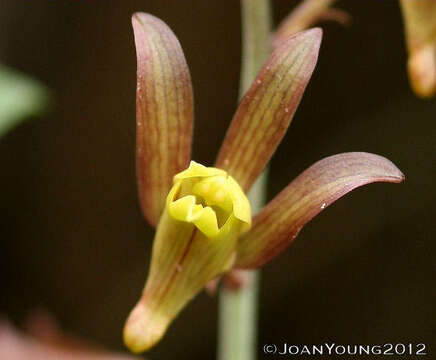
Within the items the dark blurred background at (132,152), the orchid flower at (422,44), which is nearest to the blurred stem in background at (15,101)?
the dark blurred background at (132,152)

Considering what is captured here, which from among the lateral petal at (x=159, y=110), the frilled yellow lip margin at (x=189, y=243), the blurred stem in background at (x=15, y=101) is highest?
the blurred stem in background at (x=15, y=101)

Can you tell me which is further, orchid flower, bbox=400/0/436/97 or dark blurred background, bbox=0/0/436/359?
dark blurred background, bbox=0/0/436/359

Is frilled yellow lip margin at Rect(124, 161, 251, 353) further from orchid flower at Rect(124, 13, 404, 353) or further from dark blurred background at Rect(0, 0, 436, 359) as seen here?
dark blurred background at Rect(0, 0, 436, 359)

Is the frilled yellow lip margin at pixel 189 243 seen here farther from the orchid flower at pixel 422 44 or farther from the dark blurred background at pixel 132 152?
the dark blurred background at pixel 132 152

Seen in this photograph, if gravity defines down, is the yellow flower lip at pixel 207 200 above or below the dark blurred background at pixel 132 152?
below

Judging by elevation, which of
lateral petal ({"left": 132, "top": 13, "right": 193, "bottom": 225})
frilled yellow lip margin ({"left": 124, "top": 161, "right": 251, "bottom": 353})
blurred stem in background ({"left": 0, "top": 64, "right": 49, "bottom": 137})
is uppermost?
blurred stem in background ({"left": 0, "top": 64, "right": 49, "bottom": 137})

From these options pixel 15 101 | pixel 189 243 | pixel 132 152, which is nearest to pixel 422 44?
pixel 189 243

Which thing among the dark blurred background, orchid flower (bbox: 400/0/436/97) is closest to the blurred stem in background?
the dark blurred background
